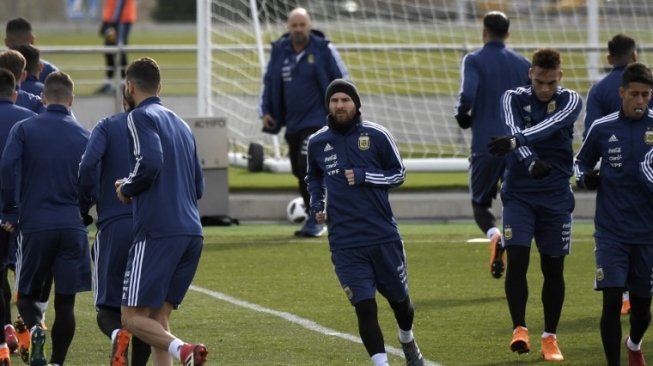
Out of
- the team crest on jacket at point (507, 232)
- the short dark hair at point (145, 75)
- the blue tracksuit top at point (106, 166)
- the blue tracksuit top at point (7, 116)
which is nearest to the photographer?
the short dark hair at point (145, 75)

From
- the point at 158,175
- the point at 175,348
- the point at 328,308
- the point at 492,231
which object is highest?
the point at 158,175

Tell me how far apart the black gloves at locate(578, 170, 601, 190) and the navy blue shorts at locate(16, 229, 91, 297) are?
300cm

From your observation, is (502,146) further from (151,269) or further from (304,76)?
(304,76)

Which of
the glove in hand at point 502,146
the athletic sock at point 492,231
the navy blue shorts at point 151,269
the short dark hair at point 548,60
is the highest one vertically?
the short dark hair at point 548,60

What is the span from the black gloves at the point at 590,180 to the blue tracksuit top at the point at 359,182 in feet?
3.53

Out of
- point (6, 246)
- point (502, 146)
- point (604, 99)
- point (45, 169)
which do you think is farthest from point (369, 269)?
point (604, 99)

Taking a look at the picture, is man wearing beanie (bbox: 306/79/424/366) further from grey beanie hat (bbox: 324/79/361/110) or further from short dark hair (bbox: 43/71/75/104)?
short dark hair (bbox: 43/71/75/104)

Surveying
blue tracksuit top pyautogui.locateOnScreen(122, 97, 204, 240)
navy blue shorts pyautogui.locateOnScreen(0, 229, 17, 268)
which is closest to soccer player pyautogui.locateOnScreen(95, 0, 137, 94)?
navy blue shorts pyautogui.locateOnScreen(0, 229, 17, 268)

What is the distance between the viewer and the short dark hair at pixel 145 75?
28.5ft

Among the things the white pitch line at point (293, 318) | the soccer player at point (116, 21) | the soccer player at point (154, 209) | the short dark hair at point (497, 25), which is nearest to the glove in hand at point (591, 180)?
the white pitch line at point (293, 318)

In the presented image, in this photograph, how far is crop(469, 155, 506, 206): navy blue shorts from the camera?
13430 mm

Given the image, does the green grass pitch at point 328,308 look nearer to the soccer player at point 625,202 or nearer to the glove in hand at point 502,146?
the soccer player at point 625,202

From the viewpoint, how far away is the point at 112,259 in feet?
29.9

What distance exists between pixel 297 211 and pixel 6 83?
7.92 meters
